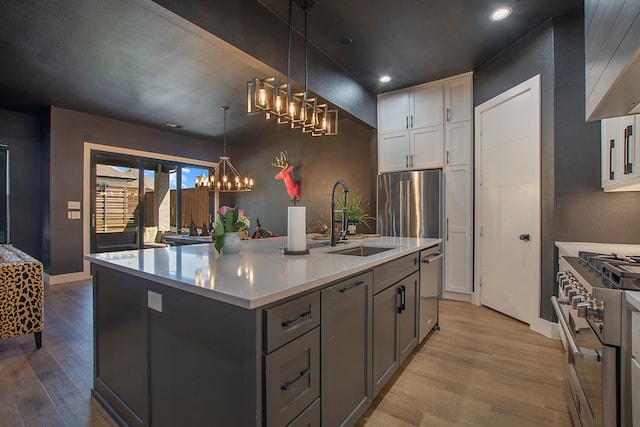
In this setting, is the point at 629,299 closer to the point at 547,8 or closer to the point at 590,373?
the point at 590,373

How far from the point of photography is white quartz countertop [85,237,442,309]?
1.07 m

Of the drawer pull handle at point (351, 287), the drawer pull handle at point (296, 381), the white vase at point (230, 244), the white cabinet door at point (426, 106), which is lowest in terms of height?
the drawer pull handle at point (296, 381)

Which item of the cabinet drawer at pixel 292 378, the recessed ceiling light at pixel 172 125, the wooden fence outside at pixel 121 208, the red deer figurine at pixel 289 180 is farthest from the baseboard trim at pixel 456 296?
Result: the recessed ceiling light at pixel 172 125

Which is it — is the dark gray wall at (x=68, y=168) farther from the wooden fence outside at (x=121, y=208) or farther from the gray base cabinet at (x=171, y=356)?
the gray base cabinet at (x=171, y=356)

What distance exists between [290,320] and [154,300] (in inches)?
27.0

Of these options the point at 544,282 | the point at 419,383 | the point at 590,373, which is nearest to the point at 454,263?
the point at 544,282

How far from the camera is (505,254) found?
3.38 m

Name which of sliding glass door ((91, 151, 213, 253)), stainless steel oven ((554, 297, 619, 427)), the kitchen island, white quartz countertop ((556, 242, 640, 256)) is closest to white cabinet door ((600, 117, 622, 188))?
white quartz countertop ((556, 242, 640, 256))

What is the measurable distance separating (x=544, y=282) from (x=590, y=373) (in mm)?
2098

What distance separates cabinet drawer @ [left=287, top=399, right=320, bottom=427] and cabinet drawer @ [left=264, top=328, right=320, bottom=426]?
0.07ft

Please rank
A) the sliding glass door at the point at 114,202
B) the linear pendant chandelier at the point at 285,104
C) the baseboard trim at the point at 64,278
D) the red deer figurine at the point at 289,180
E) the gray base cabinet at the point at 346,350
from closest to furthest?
the gray base cabinet at the point at 346,350 → the linear pendant chandelier at the point at 285,104 → the baseboard trim at the point at 64,278 → the sliding glass door at the point at 114,202 → the red deer figurine at the point at 289,180

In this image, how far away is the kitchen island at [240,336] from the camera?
3.41ft

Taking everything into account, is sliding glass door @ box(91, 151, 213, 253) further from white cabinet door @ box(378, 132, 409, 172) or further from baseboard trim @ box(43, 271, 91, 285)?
white cabinet door @ box(378, 132, 409, 172)

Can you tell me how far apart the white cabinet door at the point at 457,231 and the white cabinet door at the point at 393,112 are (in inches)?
38.9
